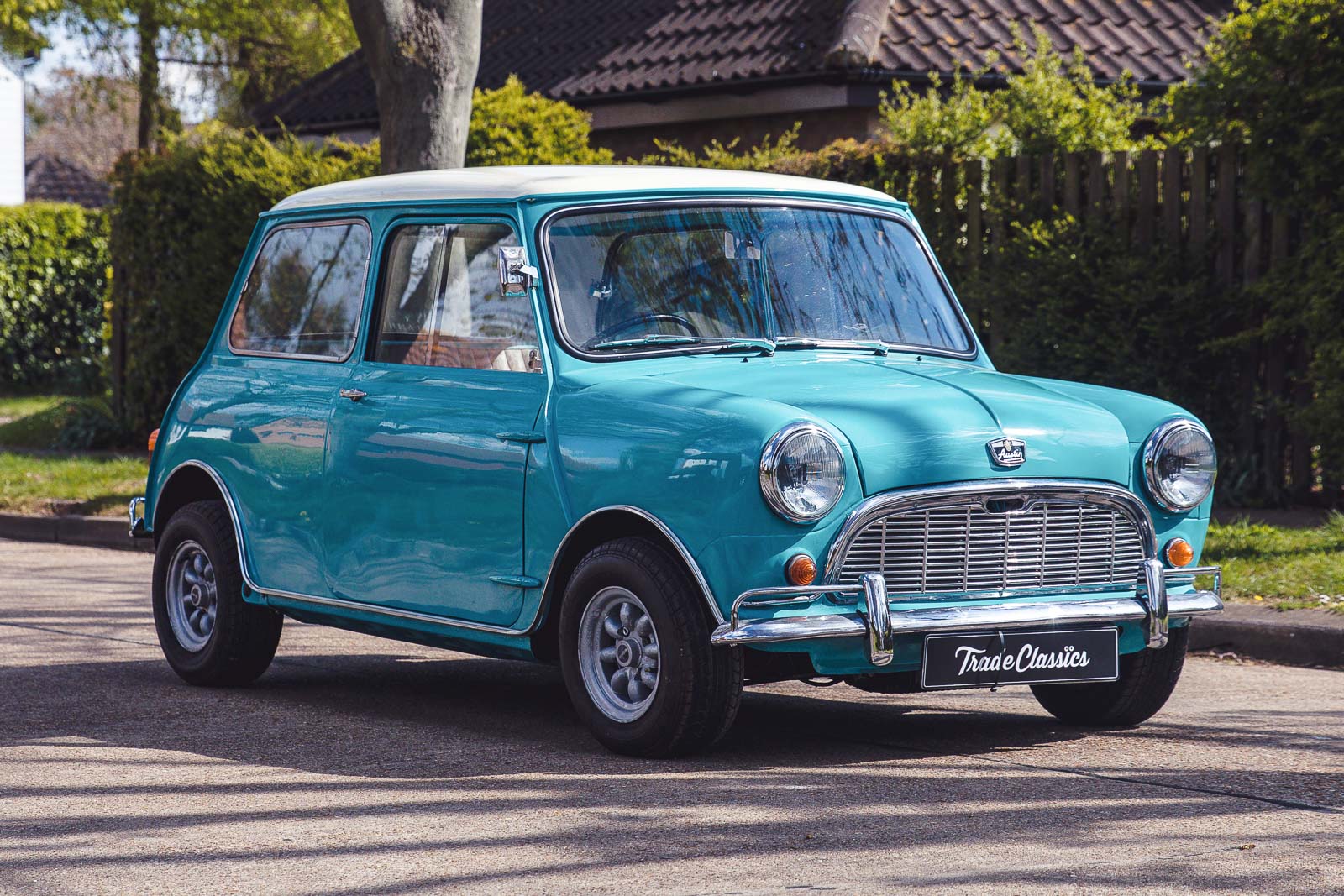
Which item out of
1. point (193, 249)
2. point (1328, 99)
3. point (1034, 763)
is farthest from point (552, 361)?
point (193, 249)

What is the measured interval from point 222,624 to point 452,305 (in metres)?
1.65

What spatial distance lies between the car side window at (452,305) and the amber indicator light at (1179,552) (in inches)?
84.2

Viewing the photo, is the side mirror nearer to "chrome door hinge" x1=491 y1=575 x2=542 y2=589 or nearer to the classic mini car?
the classic mini car

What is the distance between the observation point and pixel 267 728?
21.9 ft

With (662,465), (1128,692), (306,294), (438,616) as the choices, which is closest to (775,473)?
(662,465)

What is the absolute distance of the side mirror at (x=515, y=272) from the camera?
6.38 m

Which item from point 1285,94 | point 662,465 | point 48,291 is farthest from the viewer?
point 48,291

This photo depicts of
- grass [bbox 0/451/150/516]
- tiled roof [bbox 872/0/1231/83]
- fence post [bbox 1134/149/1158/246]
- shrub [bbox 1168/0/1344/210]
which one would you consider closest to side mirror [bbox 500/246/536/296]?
shrub [bbox 1168/0/1344/210]

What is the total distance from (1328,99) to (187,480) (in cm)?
677

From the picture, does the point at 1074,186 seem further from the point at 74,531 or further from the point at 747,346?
the point at 74,531

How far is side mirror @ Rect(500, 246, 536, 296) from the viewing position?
6.38m

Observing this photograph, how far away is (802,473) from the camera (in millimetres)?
5531

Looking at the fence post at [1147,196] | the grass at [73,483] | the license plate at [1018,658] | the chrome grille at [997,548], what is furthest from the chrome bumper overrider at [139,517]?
the fence post at [1147,196]

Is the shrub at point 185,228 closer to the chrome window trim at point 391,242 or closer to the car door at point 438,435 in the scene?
the chrome window trim at point 391,242
